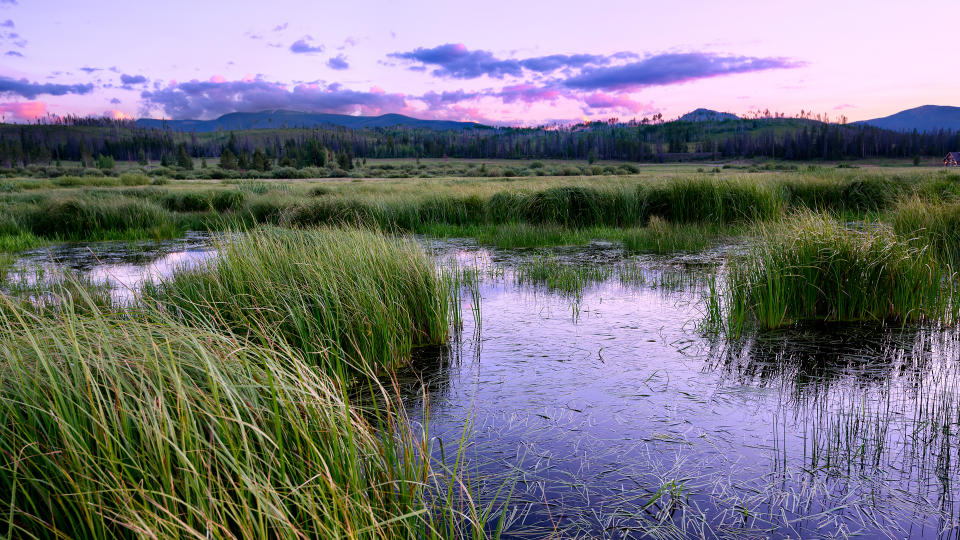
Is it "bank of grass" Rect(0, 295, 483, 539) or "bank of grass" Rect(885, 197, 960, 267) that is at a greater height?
"bank of grass" Rect(885, 197, 960, 267)

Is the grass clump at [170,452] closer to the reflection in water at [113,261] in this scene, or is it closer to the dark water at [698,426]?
the dark water at [698,426]

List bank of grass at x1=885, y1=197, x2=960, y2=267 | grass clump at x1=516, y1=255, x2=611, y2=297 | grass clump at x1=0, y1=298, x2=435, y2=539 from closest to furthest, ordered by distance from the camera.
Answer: grass clump at x1=0, y1=298, x2=435, y2=539
bank of grass at x1=885, y1=197, x2=960, y2=267
grass clump at x1=516, y1=255, x2=611, y2=297

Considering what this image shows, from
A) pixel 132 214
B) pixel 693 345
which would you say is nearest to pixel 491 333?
pixel 693 345

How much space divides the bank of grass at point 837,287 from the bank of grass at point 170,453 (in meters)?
5.18

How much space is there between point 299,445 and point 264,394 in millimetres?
362

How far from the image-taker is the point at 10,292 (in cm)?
766

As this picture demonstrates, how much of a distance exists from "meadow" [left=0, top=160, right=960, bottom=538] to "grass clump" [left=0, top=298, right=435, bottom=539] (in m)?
0.02

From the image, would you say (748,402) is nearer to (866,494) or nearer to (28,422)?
(866,494)

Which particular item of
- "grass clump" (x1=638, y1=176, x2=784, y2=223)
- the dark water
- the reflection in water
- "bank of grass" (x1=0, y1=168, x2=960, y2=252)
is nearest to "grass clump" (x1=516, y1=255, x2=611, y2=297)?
the dark water

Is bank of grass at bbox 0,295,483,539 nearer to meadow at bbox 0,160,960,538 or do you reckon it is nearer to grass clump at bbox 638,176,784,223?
meadow at bbox 0,160,960,538

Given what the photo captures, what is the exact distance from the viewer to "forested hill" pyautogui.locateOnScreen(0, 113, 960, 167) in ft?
346

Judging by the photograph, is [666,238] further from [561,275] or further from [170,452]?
[170,452]

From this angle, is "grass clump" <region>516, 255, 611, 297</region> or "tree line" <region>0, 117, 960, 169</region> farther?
"tree line" <region>0, 117, 960, 169</region>

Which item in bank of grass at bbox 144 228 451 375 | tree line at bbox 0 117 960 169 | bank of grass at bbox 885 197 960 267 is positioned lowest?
bank of grass at bbox 144 228 451 375
